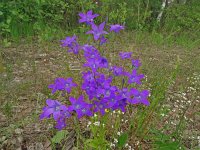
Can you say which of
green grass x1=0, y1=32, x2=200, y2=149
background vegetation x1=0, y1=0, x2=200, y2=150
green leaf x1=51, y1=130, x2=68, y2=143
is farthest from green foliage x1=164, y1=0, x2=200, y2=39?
green leaf x1=51, y1=130, x2=68, y2=143

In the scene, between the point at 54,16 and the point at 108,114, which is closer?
the point at 108,114

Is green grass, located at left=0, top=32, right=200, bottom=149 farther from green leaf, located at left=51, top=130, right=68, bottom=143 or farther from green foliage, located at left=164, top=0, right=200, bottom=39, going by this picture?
green foliage, located at left=164, top=0, right=200, bottom=39

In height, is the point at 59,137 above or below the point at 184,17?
above

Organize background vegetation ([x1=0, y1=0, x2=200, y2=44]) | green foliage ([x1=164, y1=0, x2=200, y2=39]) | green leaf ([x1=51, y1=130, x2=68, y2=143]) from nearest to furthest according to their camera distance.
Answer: green leaf ([x1=51, y1=130, x2=68, y2=143])
background vegetation ([x1=0, y1=0, x2=200, y2=44])
green foliage ([x1=164, y1=0, x2=200, y2=39])

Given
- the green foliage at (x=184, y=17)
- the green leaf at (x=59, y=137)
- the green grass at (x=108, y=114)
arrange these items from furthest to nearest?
the green foliage at (x=184, y=17), the green grass at (x=108, y=114), the green leaf at (x=59, y=137)

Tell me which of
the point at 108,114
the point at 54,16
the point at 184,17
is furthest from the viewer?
the point at 184,17

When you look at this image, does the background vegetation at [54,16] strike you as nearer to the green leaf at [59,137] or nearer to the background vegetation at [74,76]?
the background vegetation at [74,76]

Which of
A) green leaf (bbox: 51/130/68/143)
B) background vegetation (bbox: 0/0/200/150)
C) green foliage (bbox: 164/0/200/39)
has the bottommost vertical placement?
green foliage (bbox: 164/0/200/39)

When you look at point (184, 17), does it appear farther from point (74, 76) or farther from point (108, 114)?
point (108, 114)

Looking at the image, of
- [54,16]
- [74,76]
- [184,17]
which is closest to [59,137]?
[74,76]

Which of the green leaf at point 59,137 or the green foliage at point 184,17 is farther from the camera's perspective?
the green foliage at point 184,17

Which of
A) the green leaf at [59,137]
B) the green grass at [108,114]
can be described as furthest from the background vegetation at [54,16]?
the green leaf at [59,137]
